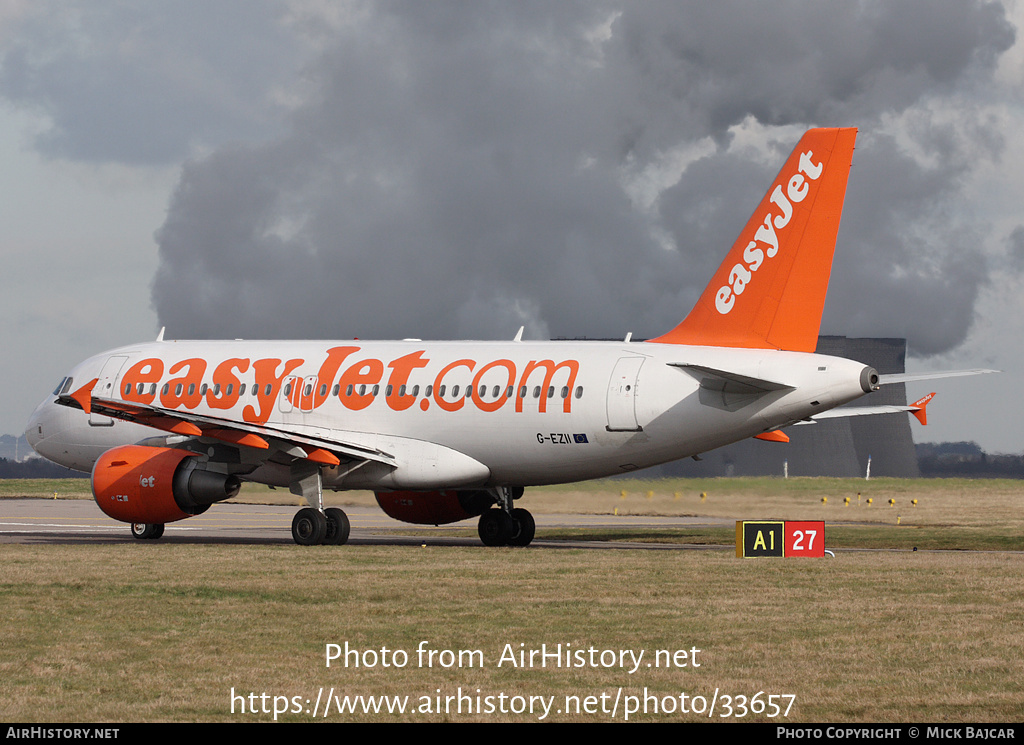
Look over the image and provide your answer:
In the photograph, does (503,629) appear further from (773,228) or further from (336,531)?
(336,531)

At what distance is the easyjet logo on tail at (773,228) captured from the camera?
28.8 metres

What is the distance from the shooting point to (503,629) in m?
16.4

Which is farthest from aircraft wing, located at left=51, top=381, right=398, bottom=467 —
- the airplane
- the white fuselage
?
the white fuselage

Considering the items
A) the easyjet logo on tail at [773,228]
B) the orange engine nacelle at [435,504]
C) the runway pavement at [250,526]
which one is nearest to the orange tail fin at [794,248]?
the easyjet logo on tail at [773,228]

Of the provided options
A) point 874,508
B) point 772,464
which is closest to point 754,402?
point 874,508

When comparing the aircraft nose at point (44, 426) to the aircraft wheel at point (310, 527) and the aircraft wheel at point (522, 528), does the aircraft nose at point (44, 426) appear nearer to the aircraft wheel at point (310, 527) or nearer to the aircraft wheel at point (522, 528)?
the aircraft wheel at point (310, 527)

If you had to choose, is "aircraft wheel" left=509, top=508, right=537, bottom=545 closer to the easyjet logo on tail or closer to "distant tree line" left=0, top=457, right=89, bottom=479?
the easyjet logo on tail

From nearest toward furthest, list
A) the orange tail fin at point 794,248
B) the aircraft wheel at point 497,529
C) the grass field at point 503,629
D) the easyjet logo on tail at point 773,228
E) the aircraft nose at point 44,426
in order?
the grass field at point 503,629
the orange tail fin at point 794,248
the easyjet logo on tail at point 773,228
the aircraft wheel at point 497,529
the aircraft nose at point 44,426

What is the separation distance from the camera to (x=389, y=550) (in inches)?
1169

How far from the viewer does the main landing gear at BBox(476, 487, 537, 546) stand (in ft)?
111

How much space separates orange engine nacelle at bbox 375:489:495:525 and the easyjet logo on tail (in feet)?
30.0

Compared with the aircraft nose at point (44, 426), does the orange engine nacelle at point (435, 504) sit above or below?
below

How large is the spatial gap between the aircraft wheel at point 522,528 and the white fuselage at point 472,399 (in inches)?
61.2

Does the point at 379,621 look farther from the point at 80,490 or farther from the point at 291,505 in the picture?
the point at 80,490
